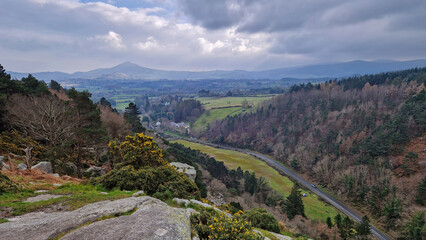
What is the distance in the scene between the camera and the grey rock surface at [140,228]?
734cm

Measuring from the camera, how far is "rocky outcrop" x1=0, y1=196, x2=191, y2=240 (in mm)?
7480

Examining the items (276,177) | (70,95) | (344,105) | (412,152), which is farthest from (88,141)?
(344,105)

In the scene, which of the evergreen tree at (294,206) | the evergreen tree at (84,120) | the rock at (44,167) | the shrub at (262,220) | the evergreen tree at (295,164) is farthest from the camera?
the evergreen tree at (295,164)

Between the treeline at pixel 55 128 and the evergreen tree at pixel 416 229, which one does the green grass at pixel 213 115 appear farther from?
the treeline at pixel 55 128

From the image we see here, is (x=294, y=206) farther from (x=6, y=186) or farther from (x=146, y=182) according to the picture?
(x=6, y=186)

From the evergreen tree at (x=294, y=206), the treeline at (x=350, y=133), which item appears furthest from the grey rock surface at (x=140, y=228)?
the treeline at (x=350, y=133)

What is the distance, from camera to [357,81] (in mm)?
131750

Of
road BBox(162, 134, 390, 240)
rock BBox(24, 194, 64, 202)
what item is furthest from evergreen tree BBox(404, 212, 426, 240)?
rock BBox(24, 194, 64, 202)

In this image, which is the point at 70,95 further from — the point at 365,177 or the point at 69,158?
the point at 365,177

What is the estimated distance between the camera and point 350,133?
88.2 m

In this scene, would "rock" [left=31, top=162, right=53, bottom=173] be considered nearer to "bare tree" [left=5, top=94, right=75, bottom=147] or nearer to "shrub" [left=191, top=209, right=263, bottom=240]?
"bare tree" [left=5, top=94, right=75, bottom=147]

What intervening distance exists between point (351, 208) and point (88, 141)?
231 ft

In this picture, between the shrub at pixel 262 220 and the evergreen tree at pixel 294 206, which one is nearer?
the shrub at pixel 262 220

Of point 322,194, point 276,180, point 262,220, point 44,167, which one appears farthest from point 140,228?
point 276,180
